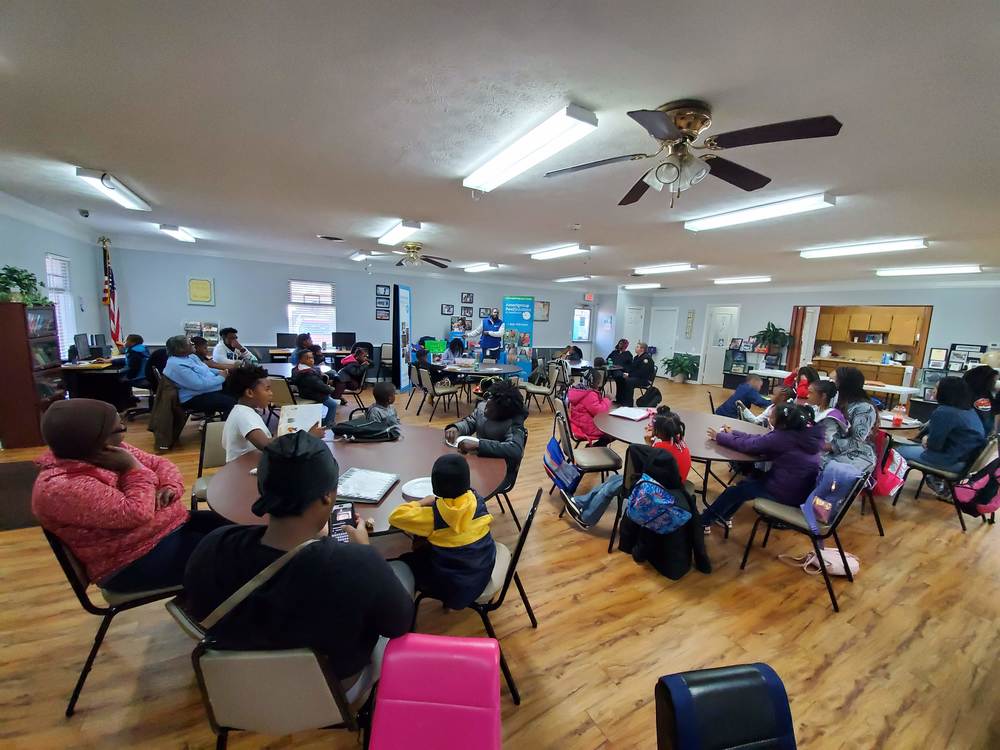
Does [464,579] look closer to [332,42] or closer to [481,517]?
[481,517]

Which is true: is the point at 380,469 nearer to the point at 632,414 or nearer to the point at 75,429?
the point at 75,429

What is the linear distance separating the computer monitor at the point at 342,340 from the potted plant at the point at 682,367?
929 cm

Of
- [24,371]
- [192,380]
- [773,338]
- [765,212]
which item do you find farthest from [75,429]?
[773,338]

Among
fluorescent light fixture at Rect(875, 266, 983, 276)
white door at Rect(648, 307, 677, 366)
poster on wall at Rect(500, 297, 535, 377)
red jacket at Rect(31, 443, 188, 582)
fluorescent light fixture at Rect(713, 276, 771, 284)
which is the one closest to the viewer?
red jacket at Rect(31, 443, 188, 582)

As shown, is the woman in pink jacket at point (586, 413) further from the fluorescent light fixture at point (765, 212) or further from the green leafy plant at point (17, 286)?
the green leafy plant at point (17, 286)

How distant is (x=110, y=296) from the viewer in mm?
6641

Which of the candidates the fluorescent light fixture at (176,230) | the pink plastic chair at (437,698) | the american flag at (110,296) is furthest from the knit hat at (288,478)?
the american flag at (110,296)

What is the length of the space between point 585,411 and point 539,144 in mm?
2572

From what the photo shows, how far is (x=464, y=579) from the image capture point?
1.68 m

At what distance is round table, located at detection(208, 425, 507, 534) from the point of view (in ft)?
5.69

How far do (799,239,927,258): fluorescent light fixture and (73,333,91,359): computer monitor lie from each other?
1055cm

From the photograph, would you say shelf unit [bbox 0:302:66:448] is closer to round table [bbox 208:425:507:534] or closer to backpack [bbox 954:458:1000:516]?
round table [bbox 208:425:507:534]

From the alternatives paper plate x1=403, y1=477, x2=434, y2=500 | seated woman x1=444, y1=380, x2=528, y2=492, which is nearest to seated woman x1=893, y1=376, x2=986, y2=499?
seated woman x1=444, y1=380, x2=528, y2=492

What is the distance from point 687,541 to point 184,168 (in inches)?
194
